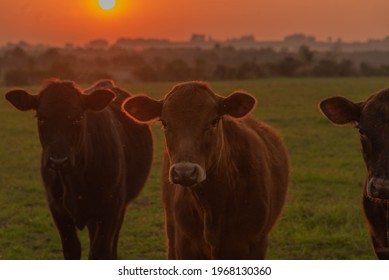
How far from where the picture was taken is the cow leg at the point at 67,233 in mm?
6793

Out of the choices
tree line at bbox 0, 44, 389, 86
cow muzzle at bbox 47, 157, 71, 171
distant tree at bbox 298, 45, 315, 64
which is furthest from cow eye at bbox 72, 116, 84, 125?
distant tree at bbox 298, 45, 315, 64

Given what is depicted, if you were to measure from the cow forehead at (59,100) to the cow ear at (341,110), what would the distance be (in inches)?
95.2

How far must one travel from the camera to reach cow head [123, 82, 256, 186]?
481 centimetres

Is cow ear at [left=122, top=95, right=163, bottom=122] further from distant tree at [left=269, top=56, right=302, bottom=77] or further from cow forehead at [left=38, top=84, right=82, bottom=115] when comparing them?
distant tree at [left=269, top=56, right=302, bottom=77]

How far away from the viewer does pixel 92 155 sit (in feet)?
22.4

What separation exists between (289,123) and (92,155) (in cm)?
1617

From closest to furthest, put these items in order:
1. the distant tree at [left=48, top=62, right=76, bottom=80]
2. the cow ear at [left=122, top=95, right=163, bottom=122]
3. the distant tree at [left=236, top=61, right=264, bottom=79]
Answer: the cow ear at [left=122, top=95, right=163, bottom=122] → the distant tree at [left=48, top=62, right=76, bottom=80] → the distant tree at [left=236, top=61, right=264, bottom=79]

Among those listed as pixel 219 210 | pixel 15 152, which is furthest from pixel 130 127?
pixel 15 152

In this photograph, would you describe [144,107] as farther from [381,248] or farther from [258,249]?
[381,248]

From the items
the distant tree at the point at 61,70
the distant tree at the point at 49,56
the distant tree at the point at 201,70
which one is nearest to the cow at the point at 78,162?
the distant tree at the point at 61,70

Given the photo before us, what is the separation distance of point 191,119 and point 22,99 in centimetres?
237

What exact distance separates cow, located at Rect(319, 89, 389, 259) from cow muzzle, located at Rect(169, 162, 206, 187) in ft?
4.40

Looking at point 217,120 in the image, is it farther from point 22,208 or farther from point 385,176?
point 22,208

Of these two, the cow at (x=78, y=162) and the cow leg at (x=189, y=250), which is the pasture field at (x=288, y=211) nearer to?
the cow at (x=78, y=162)
